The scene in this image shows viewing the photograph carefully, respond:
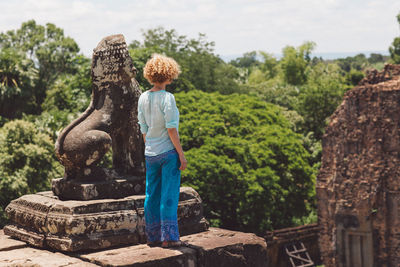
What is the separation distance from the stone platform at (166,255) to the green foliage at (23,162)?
387 inches

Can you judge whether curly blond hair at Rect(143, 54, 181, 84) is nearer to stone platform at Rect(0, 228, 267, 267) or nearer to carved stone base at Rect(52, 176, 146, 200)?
carved stone base at Rect(52, 176, 146, 200)

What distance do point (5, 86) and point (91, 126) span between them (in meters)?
19.5

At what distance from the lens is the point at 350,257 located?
21.3 m

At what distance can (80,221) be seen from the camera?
198 inches

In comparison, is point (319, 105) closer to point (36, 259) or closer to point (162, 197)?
point (162, 197)

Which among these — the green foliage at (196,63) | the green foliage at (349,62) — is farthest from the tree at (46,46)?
the green foliage at (349,62)

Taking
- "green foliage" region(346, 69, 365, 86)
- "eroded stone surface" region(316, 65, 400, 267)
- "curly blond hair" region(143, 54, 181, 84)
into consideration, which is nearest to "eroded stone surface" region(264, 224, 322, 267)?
"eroded stone surface" region(316, 65, 400, 267)

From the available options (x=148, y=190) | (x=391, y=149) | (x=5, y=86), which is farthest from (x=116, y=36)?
(x=5, y=86)

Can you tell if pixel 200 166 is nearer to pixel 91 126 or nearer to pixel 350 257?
pixel 350 257

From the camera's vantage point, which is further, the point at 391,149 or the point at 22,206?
the point at 391,149

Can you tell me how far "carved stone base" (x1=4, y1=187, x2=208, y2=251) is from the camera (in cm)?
505

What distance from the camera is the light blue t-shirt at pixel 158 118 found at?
16.1ft

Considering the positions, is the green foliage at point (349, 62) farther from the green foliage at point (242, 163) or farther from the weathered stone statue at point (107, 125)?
the weathered stone statue at point (107, 125)

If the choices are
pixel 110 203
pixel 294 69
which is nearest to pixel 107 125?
pixel 110 203
